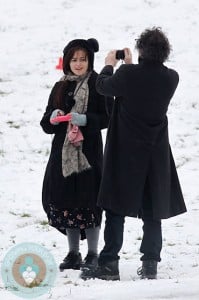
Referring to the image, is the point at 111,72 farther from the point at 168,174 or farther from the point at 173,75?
the point at 168,174

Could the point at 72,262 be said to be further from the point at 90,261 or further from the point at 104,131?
the point at 104,131

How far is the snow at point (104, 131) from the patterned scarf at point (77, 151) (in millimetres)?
809

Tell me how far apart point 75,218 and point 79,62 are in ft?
3.99

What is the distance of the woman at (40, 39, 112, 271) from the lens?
611 cm

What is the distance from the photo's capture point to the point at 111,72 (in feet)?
19.1

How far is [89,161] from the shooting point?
6160 millimetres

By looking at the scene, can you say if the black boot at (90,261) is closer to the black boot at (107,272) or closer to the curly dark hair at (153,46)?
the black boot at (107,272)

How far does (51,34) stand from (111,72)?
35.6 feet

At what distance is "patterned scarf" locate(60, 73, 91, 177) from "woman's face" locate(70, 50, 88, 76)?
51 mm

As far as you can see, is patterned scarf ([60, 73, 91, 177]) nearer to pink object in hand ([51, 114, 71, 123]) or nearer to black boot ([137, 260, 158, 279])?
pink object in hand ([51, 114, 71, 123])

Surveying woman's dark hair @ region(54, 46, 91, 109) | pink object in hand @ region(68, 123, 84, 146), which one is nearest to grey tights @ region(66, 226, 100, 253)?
pink object in hand @ region(68, 123, 84, 146)

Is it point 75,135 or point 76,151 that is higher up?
point 75,135

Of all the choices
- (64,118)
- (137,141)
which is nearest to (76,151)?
(64,118)

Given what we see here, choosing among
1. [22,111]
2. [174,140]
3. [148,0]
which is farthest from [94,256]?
[148,0]
